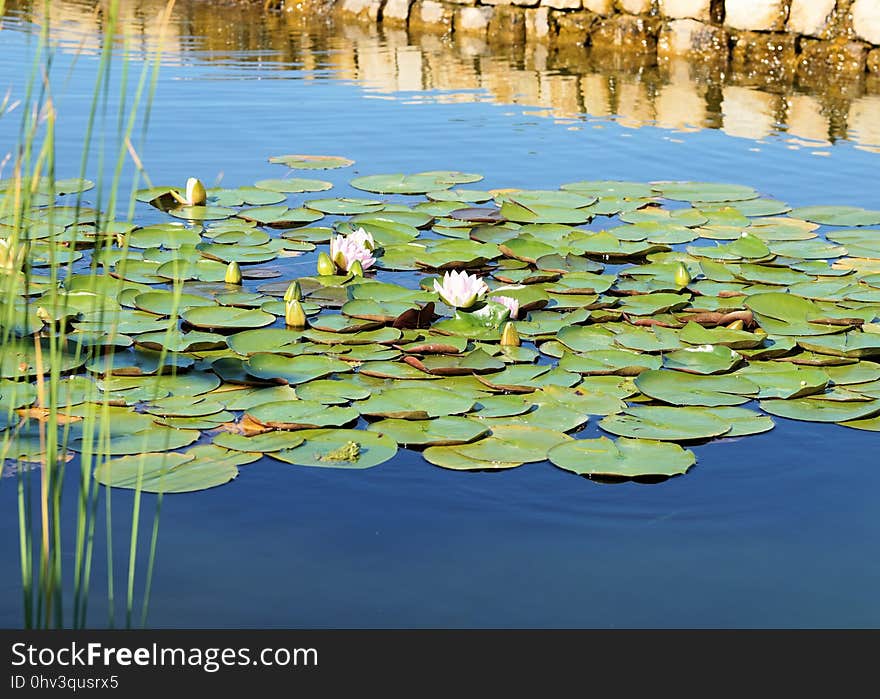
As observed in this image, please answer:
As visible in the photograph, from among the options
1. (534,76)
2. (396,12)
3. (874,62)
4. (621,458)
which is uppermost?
(396,12)

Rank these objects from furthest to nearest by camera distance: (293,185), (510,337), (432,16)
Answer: (432,16) → (293,185) → (510,337)

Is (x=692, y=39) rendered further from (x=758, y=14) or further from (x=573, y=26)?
(x=573, y=26)

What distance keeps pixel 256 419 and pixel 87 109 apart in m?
5.68

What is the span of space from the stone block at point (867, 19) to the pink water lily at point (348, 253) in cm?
749

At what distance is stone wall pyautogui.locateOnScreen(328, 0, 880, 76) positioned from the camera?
10328 mm

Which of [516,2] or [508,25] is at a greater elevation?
[516,2]

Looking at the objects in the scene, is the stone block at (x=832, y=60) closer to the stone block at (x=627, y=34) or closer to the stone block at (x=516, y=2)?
the stone block at (x=627, y=34)

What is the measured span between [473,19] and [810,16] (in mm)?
4393

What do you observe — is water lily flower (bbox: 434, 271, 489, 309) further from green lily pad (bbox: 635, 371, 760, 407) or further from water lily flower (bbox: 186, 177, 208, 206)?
water lily flower (bbox: 186, 177, 208, 206)

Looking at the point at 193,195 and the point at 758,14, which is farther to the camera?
the point at 758,14

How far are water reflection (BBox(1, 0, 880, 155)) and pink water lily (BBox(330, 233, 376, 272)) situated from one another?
2.95 meters

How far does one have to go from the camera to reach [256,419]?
299 cm

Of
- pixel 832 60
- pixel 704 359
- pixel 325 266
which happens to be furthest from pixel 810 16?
pixel 704 359

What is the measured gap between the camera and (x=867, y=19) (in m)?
10.0
